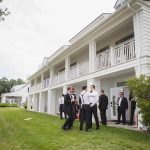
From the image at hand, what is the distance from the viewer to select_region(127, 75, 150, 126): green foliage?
8.62 m

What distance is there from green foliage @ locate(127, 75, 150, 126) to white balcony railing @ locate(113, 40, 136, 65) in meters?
3.07

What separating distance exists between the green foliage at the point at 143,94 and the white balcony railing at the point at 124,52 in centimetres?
307

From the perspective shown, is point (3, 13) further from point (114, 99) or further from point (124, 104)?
point (114, 99)

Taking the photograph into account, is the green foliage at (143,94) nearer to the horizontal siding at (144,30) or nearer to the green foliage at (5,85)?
the horizontal siding at (144,30)

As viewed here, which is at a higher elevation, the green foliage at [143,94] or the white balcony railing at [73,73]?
the white balcony railing at [73,73]

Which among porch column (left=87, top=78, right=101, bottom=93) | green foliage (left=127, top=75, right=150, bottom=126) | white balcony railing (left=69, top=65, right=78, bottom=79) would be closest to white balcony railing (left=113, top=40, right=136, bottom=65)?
porch column (left=87, top=78, right=101, bottom=93)

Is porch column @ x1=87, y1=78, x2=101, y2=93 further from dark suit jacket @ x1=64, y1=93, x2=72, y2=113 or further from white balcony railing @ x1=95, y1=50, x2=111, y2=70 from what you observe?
A: dark suit jacket @ x1=64, y1=93, x2=72, y2=113

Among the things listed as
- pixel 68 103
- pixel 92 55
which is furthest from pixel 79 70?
pixel 68 103

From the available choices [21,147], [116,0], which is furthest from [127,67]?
[116,0]

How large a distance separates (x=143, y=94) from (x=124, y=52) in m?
4.51

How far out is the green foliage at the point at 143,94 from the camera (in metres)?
8.62

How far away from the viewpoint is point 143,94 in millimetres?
8914

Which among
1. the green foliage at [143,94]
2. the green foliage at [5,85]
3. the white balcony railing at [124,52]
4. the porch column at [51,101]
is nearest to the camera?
the green foliage at [143,94]

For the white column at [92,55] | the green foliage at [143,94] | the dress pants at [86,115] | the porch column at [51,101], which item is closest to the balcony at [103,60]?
the white column at [92,55]
